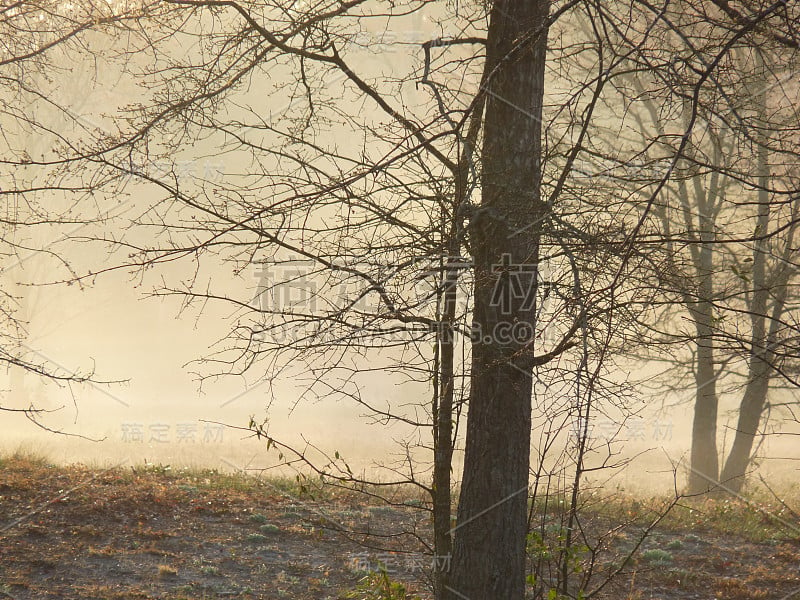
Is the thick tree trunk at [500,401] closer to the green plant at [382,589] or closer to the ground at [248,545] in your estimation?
the green plant at [382,589]

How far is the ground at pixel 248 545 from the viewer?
6.94 meters

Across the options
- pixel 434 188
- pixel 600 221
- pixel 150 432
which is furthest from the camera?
pixel 150 432

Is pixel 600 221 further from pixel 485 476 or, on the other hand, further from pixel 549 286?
pixel 485 476

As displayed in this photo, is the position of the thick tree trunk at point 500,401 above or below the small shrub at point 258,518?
above

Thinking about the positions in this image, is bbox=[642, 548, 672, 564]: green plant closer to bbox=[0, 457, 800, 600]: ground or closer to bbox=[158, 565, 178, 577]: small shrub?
bbox=[0, 457, 800, 600]: ground

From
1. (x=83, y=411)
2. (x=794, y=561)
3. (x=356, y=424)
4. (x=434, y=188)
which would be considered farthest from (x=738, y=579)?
(x=83, y=411)

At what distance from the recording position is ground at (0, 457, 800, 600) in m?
6.94

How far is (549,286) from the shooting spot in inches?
201

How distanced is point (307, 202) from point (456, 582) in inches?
124

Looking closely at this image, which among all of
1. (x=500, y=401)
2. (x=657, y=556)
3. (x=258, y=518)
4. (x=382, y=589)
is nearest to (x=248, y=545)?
(x=258, y=518)

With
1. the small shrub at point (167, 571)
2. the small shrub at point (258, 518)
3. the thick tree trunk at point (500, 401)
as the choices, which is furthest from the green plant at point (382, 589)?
the small shrub at point (258, 518)

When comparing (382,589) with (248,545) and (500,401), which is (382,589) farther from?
(248,545)

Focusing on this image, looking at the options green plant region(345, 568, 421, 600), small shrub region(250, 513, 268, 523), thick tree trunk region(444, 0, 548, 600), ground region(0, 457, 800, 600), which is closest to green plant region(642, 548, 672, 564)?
ground region(0, 457, 800, 600)

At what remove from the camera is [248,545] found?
8.23m
